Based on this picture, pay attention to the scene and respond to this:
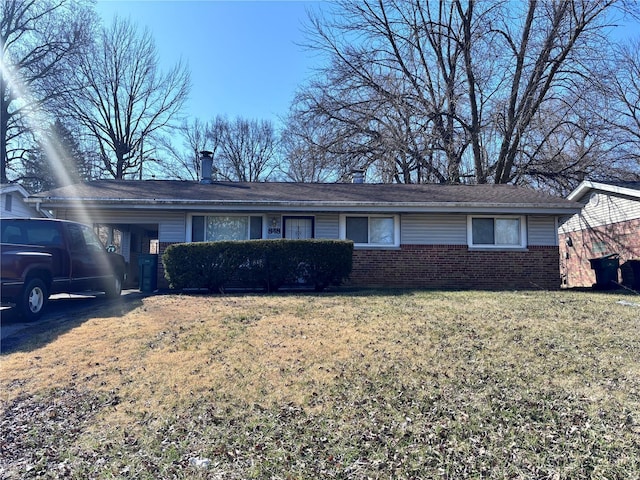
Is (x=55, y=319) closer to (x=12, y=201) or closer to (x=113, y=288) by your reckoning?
(x=113, y=288)

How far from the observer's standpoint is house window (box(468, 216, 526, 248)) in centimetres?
1243

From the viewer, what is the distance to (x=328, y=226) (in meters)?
12.6

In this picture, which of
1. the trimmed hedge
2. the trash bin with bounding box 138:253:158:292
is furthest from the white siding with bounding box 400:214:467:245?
the trash bin with bounding box 138:253:158:292

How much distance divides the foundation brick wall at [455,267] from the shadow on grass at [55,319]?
20.6 feet

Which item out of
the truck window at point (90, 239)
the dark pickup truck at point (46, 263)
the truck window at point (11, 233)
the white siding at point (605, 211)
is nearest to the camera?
the dark pickup truck at point (46, 263)

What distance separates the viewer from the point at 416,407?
149 inches

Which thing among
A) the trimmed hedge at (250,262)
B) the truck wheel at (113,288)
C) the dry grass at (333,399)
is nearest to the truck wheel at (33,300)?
the dry grass at (333,399)

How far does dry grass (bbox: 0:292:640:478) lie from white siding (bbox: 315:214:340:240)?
602cm

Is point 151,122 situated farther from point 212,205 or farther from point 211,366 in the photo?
point 211,366

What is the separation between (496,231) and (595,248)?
6537 millimetres

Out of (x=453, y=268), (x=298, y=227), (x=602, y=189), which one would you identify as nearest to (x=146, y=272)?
(x=298, y=227)

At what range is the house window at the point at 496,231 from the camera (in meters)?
12.4

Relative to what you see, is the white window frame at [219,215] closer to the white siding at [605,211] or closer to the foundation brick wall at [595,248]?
the foundation brick wall at [595,248]

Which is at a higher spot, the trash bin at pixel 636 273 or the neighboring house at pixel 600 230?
the neighboring house at pixel 600 230
